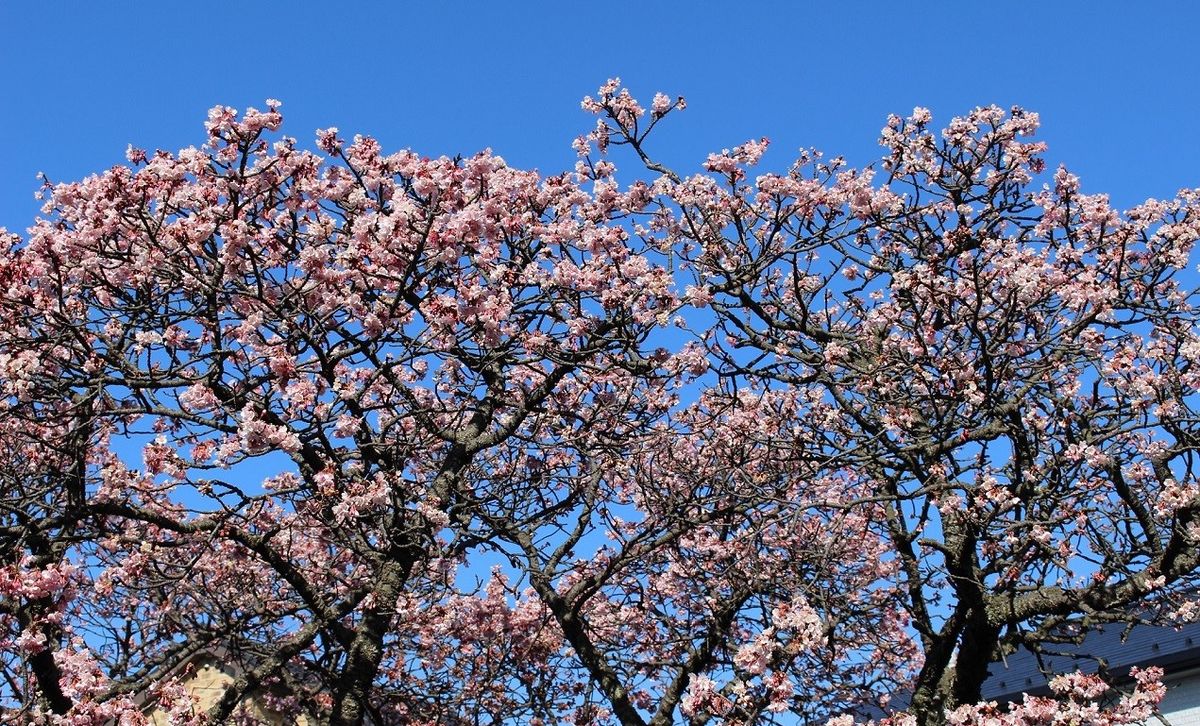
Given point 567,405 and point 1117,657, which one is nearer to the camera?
point 567,405

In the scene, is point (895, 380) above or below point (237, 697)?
above

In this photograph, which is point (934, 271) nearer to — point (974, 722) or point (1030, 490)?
point (1030, 490)

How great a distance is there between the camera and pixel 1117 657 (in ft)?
52.3

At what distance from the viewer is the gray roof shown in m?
14.6

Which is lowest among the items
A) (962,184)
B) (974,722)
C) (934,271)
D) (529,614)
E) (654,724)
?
(974,722)

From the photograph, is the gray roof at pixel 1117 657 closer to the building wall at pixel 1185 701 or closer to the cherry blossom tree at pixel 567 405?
the building wall at pixel 1185 701

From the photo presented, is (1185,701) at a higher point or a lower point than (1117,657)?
lower

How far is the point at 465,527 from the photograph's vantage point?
9.27m

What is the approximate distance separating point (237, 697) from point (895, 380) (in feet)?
20.7

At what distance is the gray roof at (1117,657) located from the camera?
574 inches

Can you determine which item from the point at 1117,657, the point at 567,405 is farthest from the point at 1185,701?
the point at 567,405

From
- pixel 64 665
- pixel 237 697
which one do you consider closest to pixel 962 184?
pixel 237 697

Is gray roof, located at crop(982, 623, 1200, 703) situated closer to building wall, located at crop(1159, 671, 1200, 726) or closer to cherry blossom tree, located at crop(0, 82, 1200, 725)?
building wall, located at crop(1159, 671, 1200, 726)

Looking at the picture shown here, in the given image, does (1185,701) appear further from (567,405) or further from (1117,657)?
(567,405)
